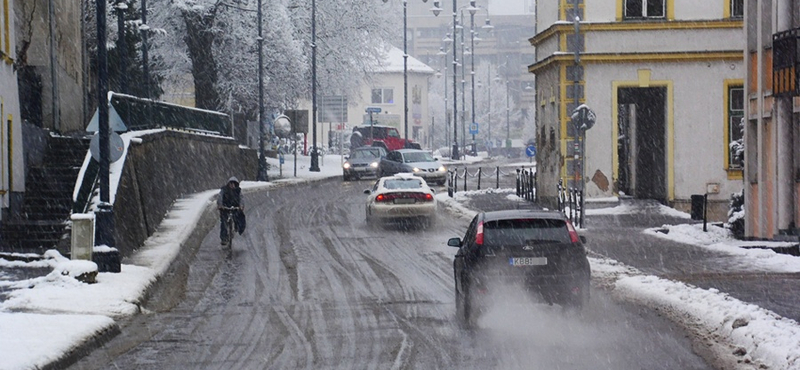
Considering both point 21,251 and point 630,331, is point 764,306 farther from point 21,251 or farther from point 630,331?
point 21,251

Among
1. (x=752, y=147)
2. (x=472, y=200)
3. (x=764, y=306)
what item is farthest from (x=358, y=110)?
(x=764, y=306)

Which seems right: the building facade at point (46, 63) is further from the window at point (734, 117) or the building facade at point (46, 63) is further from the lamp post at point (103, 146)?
the window at point (734, 117)

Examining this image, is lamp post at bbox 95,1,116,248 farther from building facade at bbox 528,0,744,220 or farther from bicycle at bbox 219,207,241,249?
building facade at bbox 528,0,744,220

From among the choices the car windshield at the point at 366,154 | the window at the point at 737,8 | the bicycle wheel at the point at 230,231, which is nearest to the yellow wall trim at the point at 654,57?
the window at the point at 737,8

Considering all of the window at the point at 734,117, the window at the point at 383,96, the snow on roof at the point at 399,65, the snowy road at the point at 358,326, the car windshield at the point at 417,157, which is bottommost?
the snowy road at the point at 358,326

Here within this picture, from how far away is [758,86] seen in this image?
23.8 metres

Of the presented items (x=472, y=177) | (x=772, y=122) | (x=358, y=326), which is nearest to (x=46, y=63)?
(x=772, y=122)

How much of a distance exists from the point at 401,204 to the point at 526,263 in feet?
51.9

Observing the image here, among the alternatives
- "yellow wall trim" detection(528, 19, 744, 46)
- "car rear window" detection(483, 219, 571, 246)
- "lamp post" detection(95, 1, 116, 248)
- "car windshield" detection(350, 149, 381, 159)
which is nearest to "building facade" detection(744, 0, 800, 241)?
"yellow wall trim" detection(528, 19, 744, 46)

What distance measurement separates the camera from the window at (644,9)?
1318 inches

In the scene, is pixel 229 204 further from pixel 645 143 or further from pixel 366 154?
pixel 366 154

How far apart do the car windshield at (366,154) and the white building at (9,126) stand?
30953 millimetres

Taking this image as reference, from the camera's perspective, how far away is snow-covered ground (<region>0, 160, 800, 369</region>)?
11.5m

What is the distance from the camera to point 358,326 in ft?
46.3
